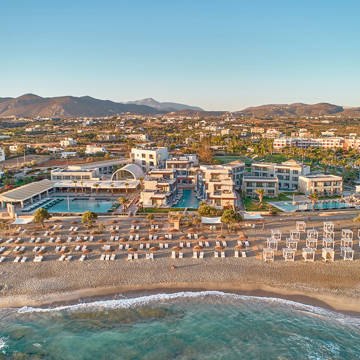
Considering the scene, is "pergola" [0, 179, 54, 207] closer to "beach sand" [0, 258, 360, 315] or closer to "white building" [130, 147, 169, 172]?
"beach sand" [0, 258, 360, 315]

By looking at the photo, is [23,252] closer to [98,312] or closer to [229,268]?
[98,312]

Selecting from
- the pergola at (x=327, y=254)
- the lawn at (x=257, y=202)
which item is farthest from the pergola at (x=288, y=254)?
the lawn at (x=257, y=202)

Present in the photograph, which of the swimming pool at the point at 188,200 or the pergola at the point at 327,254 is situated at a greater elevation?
the swimming pool at the point at 188,200

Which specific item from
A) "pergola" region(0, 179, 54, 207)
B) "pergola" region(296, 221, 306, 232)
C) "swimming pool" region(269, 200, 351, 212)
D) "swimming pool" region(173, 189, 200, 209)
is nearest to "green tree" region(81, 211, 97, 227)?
"swimming pool" region(173, 189, 200, 209)

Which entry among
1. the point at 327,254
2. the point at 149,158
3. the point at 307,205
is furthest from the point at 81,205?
the point at 327,254

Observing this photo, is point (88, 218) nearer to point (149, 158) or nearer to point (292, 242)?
point (292, 242)

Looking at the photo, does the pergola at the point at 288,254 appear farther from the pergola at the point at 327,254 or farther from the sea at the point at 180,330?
the sea at the point at 180,330
